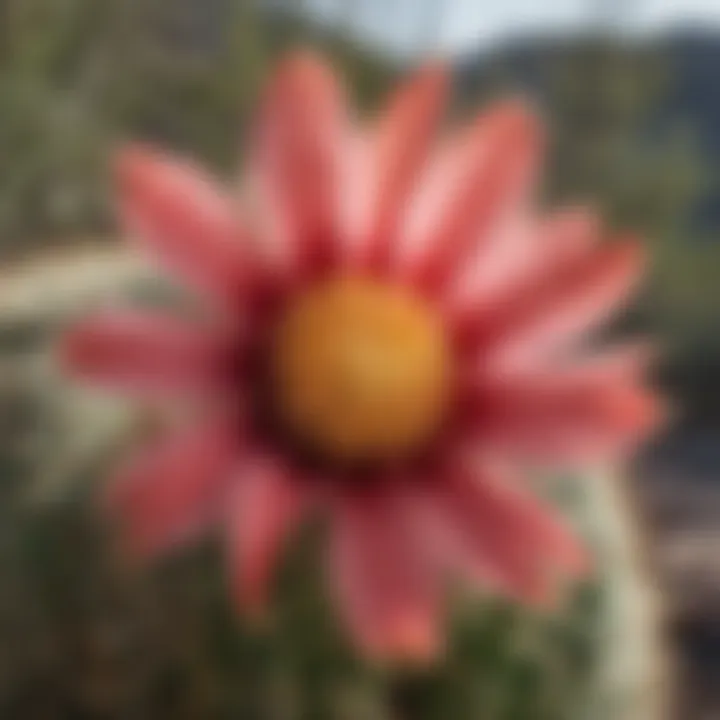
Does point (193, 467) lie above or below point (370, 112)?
below

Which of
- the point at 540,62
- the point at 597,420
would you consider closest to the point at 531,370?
the point at 597,420

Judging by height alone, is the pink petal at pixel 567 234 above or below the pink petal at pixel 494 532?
above

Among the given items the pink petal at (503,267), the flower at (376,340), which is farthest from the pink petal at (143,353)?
the pink petal at (503,267)

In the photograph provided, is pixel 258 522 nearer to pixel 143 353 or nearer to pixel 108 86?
pixel 143 353

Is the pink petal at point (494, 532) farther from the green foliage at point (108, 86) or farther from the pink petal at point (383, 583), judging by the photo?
the green foliage at point (108, 86)

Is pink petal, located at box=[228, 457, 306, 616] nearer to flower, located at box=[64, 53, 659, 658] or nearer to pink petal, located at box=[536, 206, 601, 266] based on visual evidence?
flower, located at box=[64, 53, 659, 658]

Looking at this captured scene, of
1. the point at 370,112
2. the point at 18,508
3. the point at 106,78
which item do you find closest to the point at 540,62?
the point at 370,112

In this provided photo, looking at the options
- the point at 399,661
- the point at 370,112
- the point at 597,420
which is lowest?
the point at 399,661

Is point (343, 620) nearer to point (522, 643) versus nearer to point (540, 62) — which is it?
point (522, 643)
